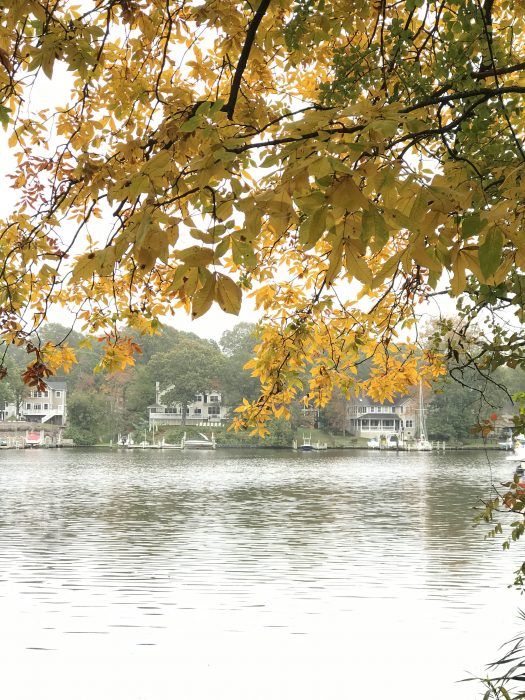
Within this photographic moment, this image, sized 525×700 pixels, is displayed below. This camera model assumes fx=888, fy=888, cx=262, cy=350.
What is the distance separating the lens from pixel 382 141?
260cm

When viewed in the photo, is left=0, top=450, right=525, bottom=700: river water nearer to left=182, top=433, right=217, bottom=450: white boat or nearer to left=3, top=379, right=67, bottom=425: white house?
left=182, top=433, right=217, bottom=450: white boat

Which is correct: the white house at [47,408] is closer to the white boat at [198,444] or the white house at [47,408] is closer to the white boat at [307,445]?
the white boat at [198,444]

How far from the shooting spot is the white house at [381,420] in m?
123

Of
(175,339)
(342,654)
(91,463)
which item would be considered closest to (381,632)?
(342,654)

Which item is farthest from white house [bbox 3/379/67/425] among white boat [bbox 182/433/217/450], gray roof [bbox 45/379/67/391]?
white boat [bbox 182/433/217/450]

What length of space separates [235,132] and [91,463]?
72.5m

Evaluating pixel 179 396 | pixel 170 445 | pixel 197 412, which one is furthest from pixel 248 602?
pixel 197 412

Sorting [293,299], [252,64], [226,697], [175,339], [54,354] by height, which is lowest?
[226,697]

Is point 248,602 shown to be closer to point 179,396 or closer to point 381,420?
point 179,396

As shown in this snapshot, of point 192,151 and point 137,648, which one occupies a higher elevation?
point 192,151

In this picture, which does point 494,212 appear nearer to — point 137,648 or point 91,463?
point 137,648

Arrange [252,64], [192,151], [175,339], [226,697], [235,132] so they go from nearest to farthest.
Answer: [235,132], [192,151], [252,64], [226,697], [175,339]

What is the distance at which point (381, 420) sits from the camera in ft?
408

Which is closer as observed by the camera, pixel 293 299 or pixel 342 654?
pixel 293 299
